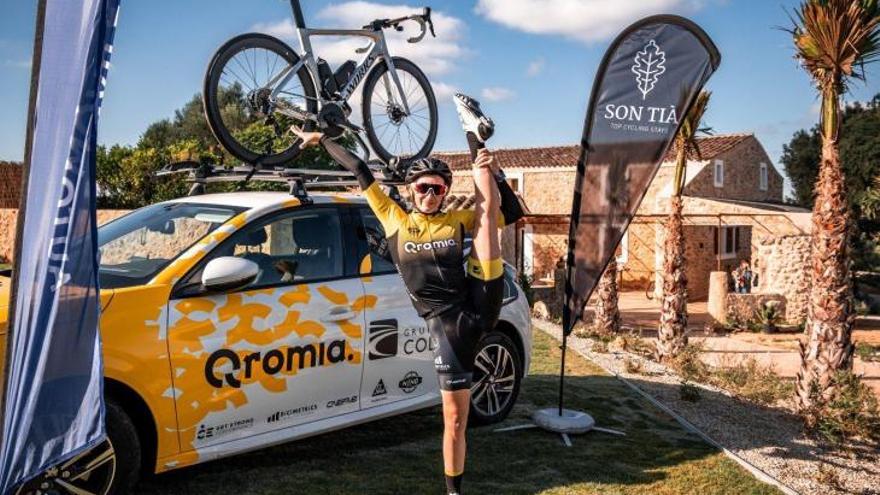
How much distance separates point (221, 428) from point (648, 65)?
4.69m

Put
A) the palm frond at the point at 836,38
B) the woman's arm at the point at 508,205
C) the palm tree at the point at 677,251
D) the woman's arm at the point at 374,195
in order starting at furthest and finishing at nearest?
the palm tree at the point at 677,251
the palm frond at the point at 836,38
the woman's arm at the point at 508,205
the woman's arm at the point at 374,195

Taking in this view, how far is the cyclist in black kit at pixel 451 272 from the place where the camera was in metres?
4.42

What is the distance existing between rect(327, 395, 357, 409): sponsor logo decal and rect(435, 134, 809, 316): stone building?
23679 millimetres

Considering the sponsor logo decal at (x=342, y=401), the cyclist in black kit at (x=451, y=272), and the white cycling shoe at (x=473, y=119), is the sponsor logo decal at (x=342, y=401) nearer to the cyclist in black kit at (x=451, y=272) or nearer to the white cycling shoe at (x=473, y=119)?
the cyclist in black kit at (x=451, y=272)

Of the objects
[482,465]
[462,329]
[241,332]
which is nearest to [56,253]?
[241,332]

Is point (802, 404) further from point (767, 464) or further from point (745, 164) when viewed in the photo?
point (745, 164)

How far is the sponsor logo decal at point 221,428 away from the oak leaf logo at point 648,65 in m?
4.37

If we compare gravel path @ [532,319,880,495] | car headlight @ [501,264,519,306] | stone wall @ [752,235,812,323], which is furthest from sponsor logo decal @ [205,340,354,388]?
stone wall @ [752,235,812,323]

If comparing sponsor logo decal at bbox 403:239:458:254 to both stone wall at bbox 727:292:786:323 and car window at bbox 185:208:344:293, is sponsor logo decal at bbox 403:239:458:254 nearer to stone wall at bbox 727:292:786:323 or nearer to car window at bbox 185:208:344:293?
car window at bbox 185:208:344:293

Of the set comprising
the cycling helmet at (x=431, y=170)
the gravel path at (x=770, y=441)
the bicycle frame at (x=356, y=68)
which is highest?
the bicycle frame at (x=356, y=68)

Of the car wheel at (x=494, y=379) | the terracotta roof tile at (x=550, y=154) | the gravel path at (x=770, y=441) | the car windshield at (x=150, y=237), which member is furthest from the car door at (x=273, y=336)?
the terracotta roof tile at (x=550, y=154)

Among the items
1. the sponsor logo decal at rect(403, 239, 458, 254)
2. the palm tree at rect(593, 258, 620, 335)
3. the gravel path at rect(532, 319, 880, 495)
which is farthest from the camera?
the palm tree at rect(593, 258, 620, 335)

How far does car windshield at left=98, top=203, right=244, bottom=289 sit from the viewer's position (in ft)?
15.2

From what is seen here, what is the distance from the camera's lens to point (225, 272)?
4.55 m
